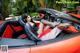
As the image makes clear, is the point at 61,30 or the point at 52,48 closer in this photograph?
the point at 52,48

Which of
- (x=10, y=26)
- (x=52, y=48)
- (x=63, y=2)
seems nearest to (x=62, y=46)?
(x=52, y=48)

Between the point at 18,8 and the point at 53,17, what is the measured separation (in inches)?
318

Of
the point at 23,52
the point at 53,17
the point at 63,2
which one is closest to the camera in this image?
the point at 23,52

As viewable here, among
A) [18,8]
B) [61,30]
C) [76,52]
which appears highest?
[61,30]

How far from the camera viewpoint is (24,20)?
331 cm

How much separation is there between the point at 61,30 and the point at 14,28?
1007 millimetres

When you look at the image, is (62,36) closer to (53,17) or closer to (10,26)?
(53,17)

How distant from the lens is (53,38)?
2895 millimetres

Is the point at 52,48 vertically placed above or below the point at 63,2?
above

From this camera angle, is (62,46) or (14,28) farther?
(14,28)

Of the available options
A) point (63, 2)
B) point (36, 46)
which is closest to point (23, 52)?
point (36, 46)

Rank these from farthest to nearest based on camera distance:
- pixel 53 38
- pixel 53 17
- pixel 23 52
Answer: pixel 53 17
pixel 53 38
pixel 23 52

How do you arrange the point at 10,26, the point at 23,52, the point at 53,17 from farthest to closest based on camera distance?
the point at 10,26
the point at 53,17
the point at 23,52

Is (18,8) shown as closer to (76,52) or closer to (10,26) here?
(10,26)
